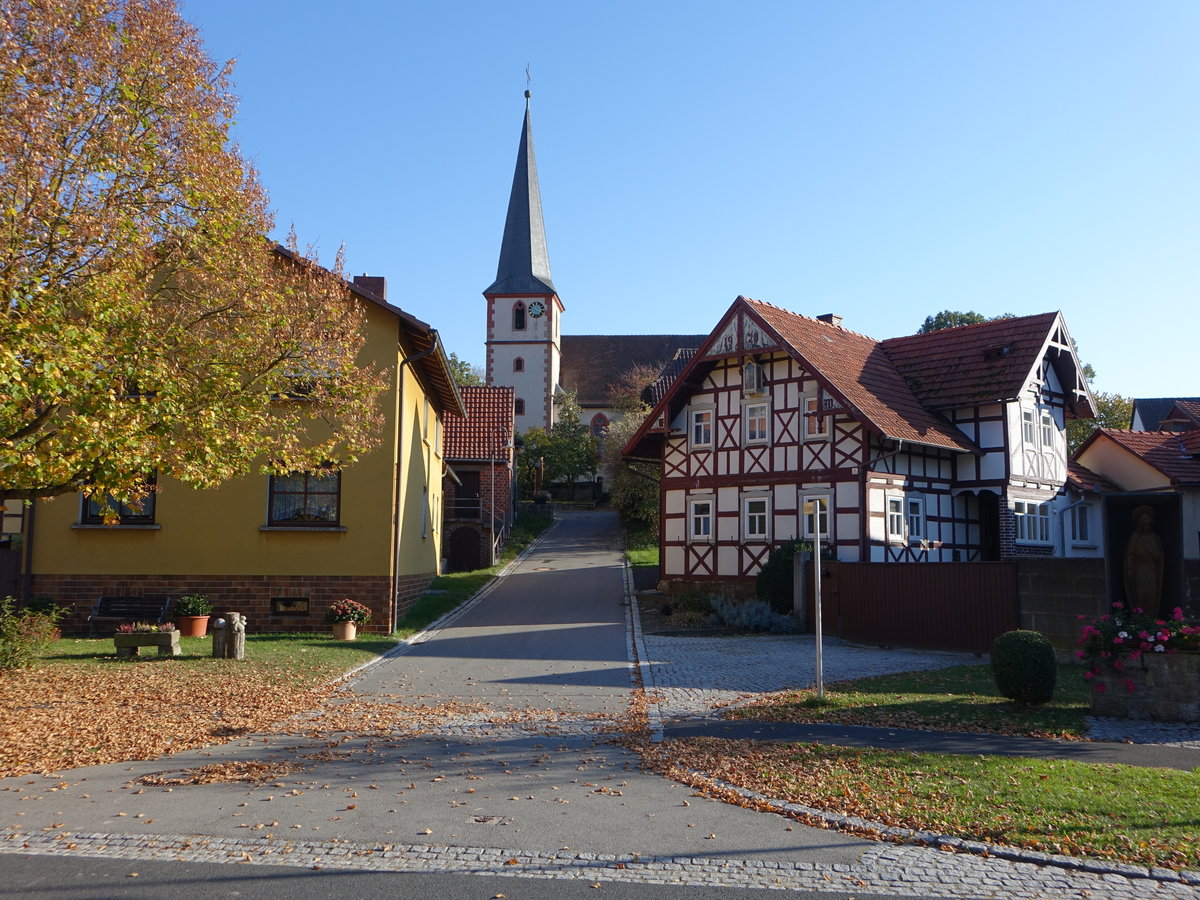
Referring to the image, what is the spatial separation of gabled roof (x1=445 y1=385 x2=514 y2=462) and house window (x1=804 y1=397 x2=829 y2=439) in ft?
49.5

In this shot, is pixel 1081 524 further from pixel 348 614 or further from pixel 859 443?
pixel 348 614

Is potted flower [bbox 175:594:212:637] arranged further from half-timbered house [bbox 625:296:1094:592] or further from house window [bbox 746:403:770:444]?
house window [bbox 746:403:770:444]

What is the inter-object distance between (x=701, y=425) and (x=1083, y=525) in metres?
13.1

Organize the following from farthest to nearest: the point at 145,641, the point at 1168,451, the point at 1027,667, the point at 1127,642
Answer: the point at 1168,451
the point at 145,641
the point at 1027,667
the point at 1127,642

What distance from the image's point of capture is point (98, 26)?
1174cm

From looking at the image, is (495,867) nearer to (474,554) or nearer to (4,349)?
(4,349)

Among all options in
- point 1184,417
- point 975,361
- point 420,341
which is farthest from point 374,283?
point 1184,417

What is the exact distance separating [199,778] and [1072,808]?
22.7 ft

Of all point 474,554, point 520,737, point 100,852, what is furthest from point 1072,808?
point 474,554

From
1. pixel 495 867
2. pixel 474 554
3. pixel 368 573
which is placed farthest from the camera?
pixel 474 554

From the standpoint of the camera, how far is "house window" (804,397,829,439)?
26359 millimetres

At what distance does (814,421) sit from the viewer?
26672mm

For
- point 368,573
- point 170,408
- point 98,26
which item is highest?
point 98,26

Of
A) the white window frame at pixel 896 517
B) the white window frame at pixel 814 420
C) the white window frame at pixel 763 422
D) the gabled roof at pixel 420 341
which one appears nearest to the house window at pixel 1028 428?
the white window frame at pixel 896 517
